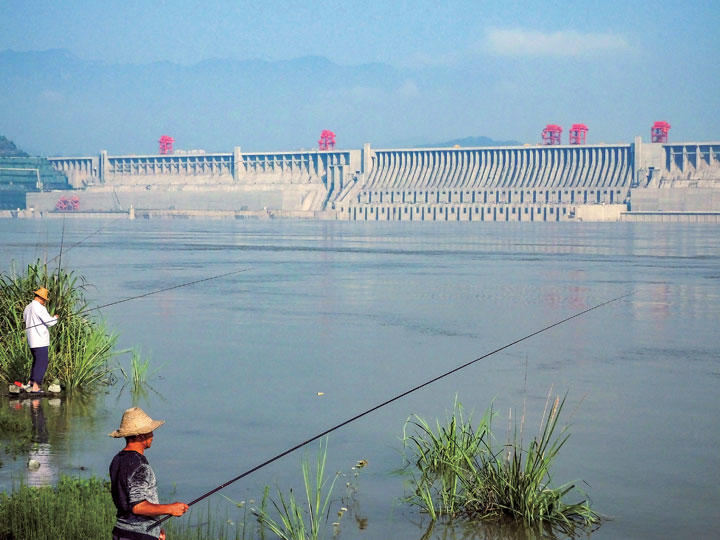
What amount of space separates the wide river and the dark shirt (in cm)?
287

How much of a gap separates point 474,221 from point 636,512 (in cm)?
15368

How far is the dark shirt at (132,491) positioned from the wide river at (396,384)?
2868mm

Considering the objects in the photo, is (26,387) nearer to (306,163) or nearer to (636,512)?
(636,512)

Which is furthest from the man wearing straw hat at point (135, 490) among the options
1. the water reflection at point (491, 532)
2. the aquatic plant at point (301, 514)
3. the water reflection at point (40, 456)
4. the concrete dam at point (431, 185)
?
the concrete dam at point (431, 185)

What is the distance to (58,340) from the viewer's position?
1413 cm

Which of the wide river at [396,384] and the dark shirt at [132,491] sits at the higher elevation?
the dark shirt at [132,491]

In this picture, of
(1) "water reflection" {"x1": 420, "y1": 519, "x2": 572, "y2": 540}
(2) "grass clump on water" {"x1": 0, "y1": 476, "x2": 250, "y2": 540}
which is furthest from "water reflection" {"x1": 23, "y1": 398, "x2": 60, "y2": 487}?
Result: (1) "water reflection" {"x1": 420, "y1": 519, "x2": 572, "y2": 540}

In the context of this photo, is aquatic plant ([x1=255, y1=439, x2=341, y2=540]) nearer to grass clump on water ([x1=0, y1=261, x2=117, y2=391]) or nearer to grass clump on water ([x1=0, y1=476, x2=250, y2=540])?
grass clump on water ([x1=0, y1=476, x2=250, y2=540])

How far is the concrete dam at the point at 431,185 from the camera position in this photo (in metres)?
150

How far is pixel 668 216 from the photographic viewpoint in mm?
142375

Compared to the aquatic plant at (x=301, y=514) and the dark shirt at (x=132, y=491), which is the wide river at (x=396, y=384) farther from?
the dark shirt at (x=132, y=491)

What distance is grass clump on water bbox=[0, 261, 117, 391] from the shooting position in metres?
13.9

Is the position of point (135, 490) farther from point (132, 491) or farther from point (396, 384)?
point (396, 384)

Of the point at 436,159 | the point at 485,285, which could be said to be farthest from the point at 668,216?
the point at 485,285
